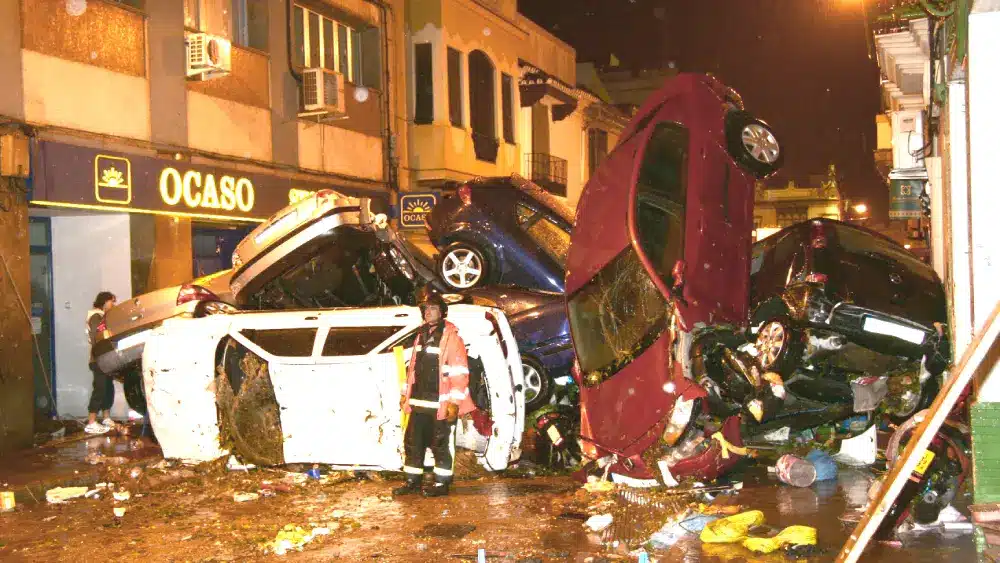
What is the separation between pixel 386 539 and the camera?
6734mm

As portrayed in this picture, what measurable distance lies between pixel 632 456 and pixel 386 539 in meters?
1.99

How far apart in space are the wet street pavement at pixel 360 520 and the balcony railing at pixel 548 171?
18.3 m

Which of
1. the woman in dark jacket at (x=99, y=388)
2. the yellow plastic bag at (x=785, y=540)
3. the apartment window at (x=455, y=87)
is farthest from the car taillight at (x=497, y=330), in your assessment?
the apartment window at (x=455, y=87)

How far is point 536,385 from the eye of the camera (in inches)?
397

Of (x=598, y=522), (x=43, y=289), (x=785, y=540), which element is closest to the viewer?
(x=785, y=540)

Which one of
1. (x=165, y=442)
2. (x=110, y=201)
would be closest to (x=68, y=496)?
(x=165, y=442)

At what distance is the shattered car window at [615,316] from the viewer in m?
7.46

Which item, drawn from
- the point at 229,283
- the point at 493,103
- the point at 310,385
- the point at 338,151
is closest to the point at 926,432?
the point at 310,385

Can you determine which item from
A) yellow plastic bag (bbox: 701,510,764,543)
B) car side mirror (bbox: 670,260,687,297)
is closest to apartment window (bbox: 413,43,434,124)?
car side mirror (bbox: 670,260,687,297)

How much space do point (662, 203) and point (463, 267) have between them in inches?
147

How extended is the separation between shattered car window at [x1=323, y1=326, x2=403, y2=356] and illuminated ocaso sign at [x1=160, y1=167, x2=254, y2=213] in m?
5.82

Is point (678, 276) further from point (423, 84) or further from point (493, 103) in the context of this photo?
point (493, 103)

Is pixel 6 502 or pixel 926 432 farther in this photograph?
pixel 6 502

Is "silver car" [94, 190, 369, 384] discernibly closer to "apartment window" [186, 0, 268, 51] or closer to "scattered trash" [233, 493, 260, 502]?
"scattered trash" [233, 493, 260, 502]
